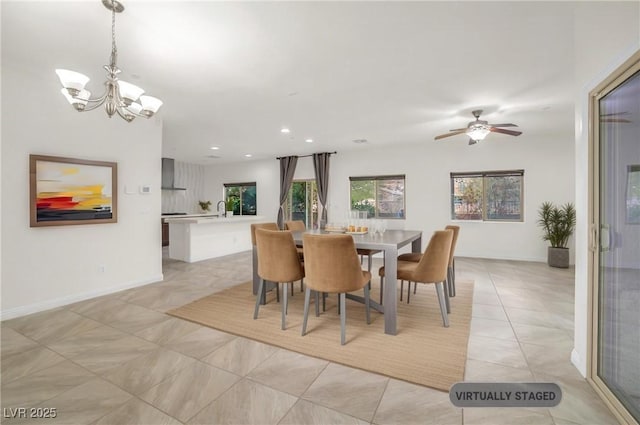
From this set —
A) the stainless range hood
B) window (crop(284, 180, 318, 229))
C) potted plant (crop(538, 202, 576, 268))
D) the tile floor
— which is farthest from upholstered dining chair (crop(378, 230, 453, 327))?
the stainless range hood

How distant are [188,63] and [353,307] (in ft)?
10.1

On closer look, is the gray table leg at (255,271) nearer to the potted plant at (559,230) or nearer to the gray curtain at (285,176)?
the gray curtain at (285,176)

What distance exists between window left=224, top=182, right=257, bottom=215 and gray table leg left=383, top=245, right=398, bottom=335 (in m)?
6.66

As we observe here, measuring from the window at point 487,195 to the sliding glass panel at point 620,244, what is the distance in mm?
4662

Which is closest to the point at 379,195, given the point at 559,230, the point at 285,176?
the point at 285,176

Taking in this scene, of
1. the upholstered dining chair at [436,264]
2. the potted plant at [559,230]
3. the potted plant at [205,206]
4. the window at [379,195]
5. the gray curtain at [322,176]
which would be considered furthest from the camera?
the potted plant at [205,206]

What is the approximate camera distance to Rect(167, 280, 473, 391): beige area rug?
1.98 meters

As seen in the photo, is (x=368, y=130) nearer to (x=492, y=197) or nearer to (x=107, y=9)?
(x=492, y=197)

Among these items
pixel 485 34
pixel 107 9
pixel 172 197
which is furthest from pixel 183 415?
pixel 172 197

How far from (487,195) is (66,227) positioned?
727 centimetres

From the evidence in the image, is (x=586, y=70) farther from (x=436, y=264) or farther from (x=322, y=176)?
(x=322, y=176)

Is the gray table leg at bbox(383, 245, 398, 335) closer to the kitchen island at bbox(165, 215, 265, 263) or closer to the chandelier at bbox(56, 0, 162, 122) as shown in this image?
the chandelier at bbox(56, 0, 162, 122)

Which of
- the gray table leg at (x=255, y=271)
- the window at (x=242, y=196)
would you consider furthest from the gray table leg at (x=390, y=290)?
the window at (x=242, y=196)

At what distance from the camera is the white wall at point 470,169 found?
5.52 m
